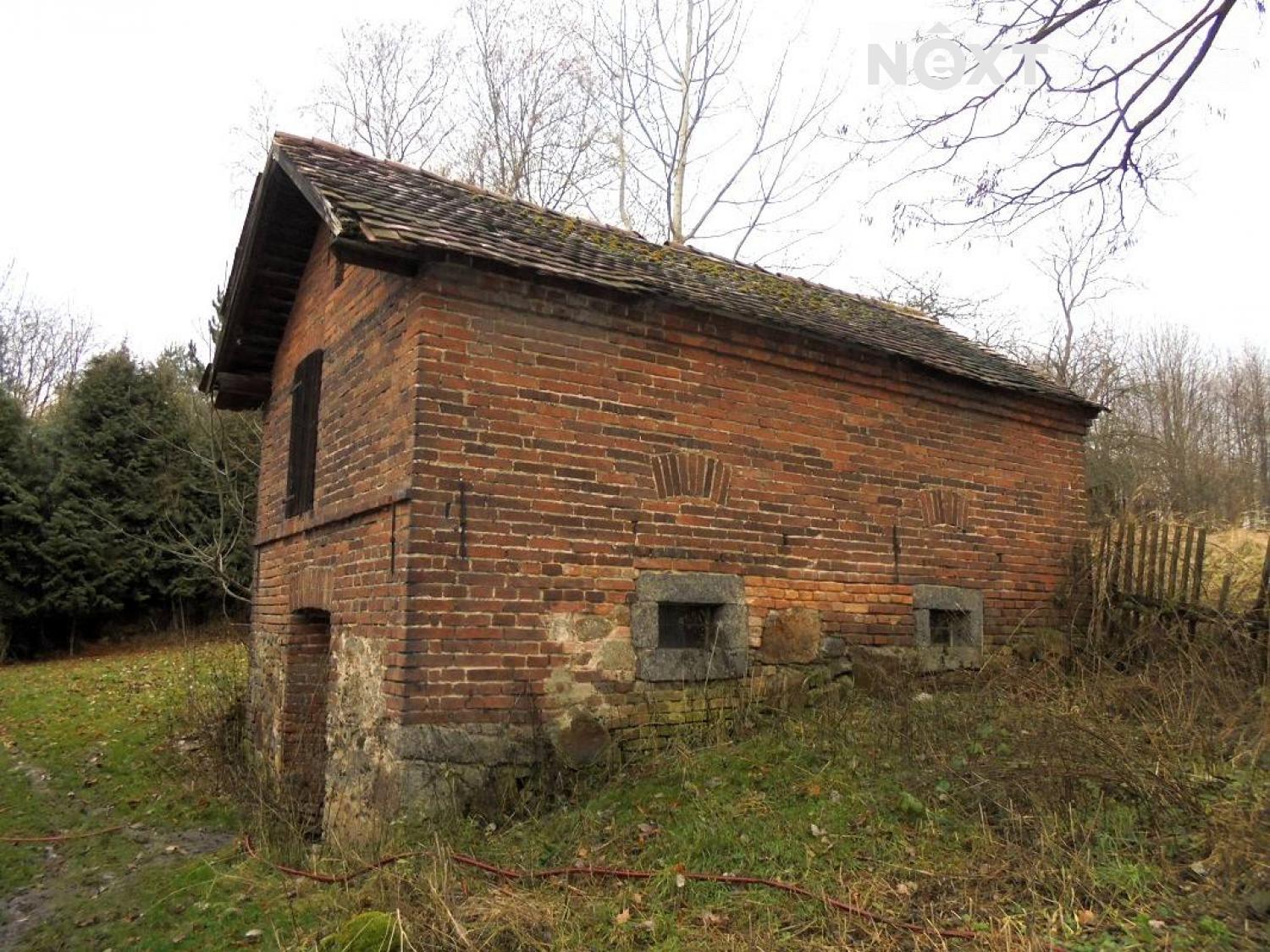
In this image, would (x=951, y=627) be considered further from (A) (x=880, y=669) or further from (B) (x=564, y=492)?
(B) (x=564, y=492)

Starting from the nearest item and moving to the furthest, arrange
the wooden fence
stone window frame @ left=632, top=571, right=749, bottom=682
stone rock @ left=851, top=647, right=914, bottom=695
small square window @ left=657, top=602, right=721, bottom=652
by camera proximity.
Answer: stone window frame @ left=632, top=571, right=749, bottom=682
small square window @ left=657, top=602, right=721, bottom=652
stone rock @ left=851, top=647, right=914, bottom=695
the wooden fence

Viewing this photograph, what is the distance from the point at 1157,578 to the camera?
8820 millimetres

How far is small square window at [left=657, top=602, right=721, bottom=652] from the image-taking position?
23.0 feet

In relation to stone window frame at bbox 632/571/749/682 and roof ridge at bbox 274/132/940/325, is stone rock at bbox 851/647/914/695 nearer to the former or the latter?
stone window frame at bbox 632/571/749/682

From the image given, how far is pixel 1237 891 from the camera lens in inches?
151

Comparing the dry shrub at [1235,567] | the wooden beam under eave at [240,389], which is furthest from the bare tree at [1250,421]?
the wooden beam under eave at [240,389]

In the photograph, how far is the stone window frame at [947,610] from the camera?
328 inches

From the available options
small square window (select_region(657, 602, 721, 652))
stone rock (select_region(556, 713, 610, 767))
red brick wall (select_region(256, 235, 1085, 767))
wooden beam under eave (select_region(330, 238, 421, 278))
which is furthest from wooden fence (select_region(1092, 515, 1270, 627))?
wooden beam under eave (select_region(330, 238, 421, 278))

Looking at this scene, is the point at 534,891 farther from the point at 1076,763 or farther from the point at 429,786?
the point at 1076,763

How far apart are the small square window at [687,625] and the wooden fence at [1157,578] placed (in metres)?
4.54

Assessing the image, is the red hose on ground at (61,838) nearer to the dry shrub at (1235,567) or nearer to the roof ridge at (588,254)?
the roof ridge at (588,254)

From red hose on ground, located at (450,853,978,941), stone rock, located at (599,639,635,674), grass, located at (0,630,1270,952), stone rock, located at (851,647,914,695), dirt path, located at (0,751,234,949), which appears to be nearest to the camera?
red hose on ground, located at (450,853,978,941)

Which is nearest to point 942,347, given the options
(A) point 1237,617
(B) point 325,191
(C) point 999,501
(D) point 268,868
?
(C) point 999,501

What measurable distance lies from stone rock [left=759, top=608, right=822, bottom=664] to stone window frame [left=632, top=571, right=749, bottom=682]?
0.24 meters
